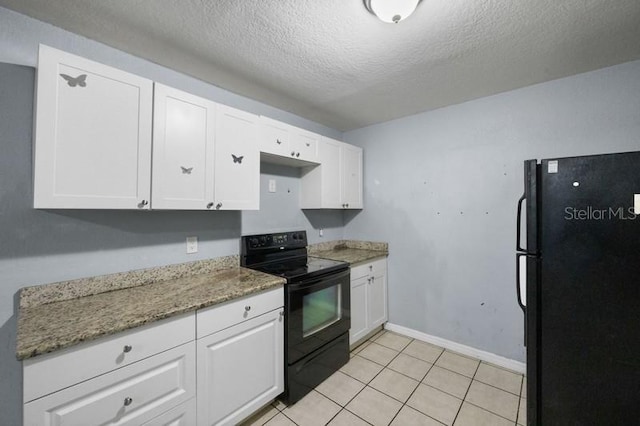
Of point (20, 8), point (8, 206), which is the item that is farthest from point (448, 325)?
point (20, 8)

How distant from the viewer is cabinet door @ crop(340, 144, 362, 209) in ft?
9.53

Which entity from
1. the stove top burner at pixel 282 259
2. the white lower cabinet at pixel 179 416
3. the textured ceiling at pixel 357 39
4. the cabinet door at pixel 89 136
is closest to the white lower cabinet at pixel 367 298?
the stove top burner at pixel 282 259

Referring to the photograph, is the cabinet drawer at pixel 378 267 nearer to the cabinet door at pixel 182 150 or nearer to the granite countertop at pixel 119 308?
the granite countertop at pixel 119 308

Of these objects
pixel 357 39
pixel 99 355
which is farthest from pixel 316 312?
pixel 357 39

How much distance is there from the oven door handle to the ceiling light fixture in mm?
1701

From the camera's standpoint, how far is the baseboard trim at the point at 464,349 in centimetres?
220

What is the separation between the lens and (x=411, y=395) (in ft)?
6.28

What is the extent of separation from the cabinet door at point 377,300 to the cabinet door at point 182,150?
1.89 m

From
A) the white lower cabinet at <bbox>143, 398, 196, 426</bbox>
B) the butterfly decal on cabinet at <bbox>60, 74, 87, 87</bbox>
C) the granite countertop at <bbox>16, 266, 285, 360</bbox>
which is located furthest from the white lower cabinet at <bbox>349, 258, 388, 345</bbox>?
the butterfly decal on cabinet at <bbox>60, 74, 87, 87</bbox>

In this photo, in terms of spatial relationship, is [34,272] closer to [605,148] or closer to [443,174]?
[443,174]

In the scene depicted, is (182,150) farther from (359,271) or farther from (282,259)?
(359,271)

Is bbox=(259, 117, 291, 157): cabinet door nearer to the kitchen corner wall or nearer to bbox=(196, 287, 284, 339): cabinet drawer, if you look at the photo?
the kitchen corner wall

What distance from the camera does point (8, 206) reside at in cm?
130

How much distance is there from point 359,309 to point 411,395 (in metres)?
0.81
